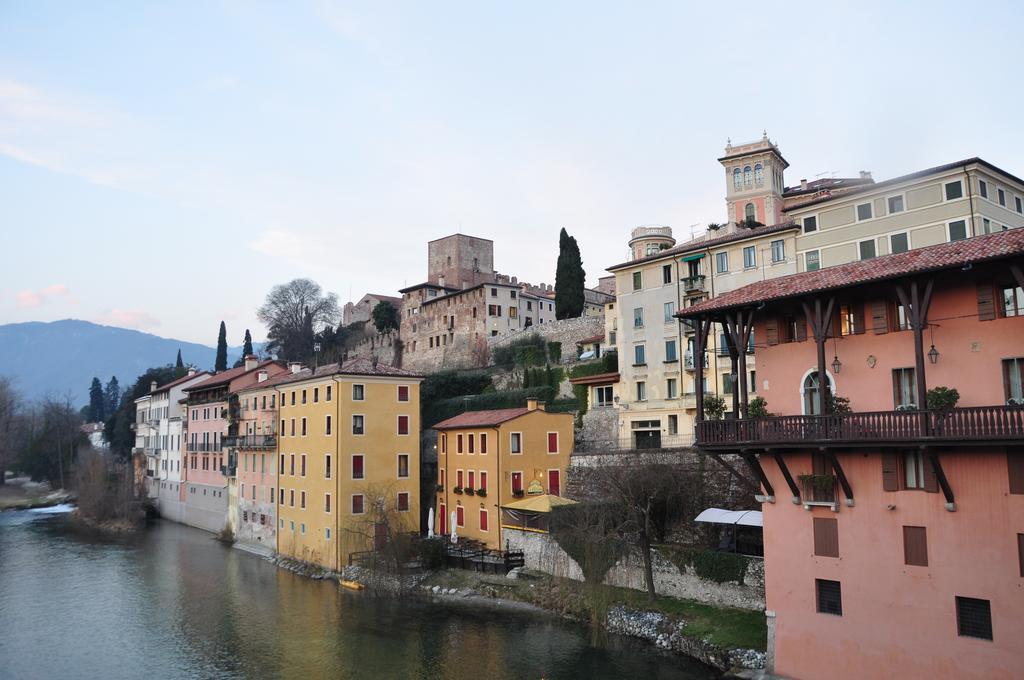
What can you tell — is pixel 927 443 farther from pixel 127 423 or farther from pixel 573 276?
pixel 127 423

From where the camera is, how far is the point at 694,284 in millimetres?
38656

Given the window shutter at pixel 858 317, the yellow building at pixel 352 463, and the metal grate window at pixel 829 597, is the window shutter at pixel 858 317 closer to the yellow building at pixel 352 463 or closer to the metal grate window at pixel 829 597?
the metal grate window at pixel 829 597

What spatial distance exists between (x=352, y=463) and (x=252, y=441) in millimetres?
13605

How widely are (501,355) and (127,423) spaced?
5100 cm

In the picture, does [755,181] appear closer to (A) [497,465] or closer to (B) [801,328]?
(A) [497,465]

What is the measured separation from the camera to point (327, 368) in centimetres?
4300

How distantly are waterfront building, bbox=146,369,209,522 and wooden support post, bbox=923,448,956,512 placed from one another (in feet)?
191

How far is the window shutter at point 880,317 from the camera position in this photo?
19156 millimetres

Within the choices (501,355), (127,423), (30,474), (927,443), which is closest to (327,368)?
(501,355)

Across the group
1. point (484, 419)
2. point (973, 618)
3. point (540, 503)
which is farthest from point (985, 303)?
point (484, 419)

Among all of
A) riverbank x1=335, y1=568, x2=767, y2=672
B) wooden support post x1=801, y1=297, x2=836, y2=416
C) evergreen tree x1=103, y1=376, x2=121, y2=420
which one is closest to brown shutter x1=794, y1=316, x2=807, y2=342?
wooden support post x1=801, y1=297, x2=836, y2=416

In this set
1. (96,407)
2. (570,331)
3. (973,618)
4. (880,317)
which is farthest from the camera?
(96,407)

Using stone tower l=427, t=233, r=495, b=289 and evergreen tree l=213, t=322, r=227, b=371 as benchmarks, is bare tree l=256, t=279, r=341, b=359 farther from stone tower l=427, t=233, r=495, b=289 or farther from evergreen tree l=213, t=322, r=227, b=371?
stone tower l=427, t=233, r=495, b=289

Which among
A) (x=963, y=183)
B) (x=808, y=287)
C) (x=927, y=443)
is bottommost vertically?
(x=927, y=443)
